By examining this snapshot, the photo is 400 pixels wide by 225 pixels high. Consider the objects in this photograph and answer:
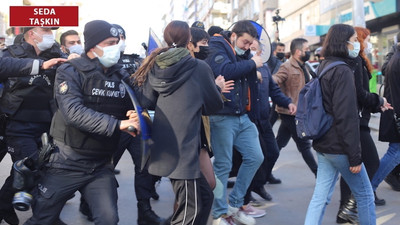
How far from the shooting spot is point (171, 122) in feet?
10.9

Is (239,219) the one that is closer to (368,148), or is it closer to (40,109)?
(368,148)

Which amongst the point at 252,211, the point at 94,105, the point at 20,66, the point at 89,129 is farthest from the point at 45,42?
the point at 252,211

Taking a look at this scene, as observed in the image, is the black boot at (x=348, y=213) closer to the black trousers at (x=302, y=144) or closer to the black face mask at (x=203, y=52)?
the black trousers at (x=302, y=144)

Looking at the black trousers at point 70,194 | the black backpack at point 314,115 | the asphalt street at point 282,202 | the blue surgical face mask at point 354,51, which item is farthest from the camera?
the asphalt street at point 282,202

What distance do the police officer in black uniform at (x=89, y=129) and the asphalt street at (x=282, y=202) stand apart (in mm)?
1785

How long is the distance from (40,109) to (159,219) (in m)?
1.51

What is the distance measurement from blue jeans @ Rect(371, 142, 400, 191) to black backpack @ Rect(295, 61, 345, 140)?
5.88 feet

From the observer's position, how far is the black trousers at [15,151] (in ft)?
14.4

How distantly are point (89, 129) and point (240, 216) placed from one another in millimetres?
2190

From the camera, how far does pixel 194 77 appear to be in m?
3.41

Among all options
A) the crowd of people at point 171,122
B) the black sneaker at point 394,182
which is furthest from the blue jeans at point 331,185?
the black sneaker at point 394,182

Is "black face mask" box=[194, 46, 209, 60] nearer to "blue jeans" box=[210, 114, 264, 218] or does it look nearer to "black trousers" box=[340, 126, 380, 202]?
"blue jeans" box=[210, 114, 264, 218]

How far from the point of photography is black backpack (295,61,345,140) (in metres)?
3.74

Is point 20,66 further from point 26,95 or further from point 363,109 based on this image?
point 363,109
